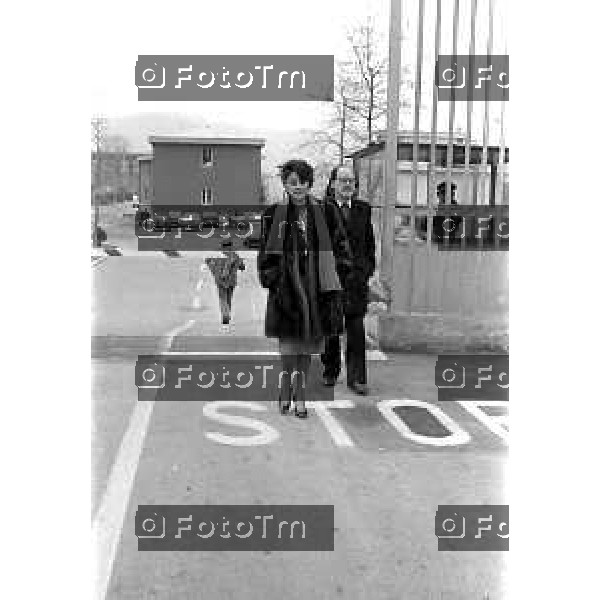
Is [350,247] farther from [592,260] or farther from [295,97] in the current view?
[592,260]

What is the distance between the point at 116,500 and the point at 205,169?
357 cm

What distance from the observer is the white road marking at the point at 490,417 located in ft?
14.6

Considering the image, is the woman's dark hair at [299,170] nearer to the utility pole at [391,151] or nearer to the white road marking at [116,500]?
the white road marking at [116,500]

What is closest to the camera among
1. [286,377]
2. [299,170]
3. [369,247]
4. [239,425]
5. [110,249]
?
[299,170]

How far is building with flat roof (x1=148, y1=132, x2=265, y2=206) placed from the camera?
200 inches

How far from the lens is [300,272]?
4430mm

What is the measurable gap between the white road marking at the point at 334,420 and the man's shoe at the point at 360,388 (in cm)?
19

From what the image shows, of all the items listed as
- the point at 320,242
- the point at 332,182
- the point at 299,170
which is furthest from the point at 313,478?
the point at 332,182

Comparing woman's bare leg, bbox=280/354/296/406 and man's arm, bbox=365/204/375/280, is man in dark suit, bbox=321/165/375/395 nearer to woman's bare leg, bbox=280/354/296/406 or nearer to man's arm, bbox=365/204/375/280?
man's arm, bbox=365/204/375/280

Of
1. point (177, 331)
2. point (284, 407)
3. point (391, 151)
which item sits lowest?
point (284, 407)

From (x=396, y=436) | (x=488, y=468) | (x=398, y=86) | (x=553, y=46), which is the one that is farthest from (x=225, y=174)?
(x=553, y=46)

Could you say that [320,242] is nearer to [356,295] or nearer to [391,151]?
[356,295]

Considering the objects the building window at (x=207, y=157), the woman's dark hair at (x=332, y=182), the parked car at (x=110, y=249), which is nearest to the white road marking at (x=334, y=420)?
the woman's dark hair at (x=332, y=182)

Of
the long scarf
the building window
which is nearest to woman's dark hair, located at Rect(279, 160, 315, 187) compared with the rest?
the long scarf
